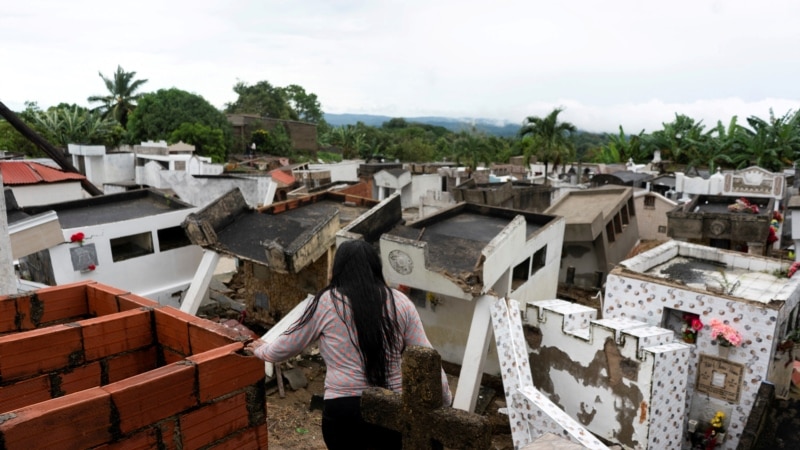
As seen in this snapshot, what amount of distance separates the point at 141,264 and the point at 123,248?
3.91ft

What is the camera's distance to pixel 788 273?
1348 centimetres

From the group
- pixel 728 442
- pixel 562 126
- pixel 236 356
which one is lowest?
pixel 728 442

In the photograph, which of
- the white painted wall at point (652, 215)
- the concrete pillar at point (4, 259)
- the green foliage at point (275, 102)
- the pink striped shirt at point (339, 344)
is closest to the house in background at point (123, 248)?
the concrete pillar at point (4, 259)

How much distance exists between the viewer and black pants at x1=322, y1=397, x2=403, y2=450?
3777 millimetres

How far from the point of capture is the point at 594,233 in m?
21.7

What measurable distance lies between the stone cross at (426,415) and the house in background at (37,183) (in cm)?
2297

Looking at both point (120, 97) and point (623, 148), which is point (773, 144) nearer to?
point (623, 148)

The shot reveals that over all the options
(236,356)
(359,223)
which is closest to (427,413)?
(236,356)

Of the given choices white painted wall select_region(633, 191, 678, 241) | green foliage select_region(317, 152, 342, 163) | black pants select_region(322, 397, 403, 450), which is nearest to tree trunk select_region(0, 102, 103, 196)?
black pants select_region(322, 397, 403, 450)

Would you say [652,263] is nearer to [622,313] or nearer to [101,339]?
[622,313]

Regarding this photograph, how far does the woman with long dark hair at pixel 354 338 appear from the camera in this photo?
12.4ft

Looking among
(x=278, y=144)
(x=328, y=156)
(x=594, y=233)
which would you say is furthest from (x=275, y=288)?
(x=328, y=156)

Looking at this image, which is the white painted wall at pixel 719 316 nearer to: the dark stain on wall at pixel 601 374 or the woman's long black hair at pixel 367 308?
the dark stain on wall at pixel 601 374

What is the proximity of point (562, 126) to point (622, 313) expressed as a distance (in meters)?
24.1
